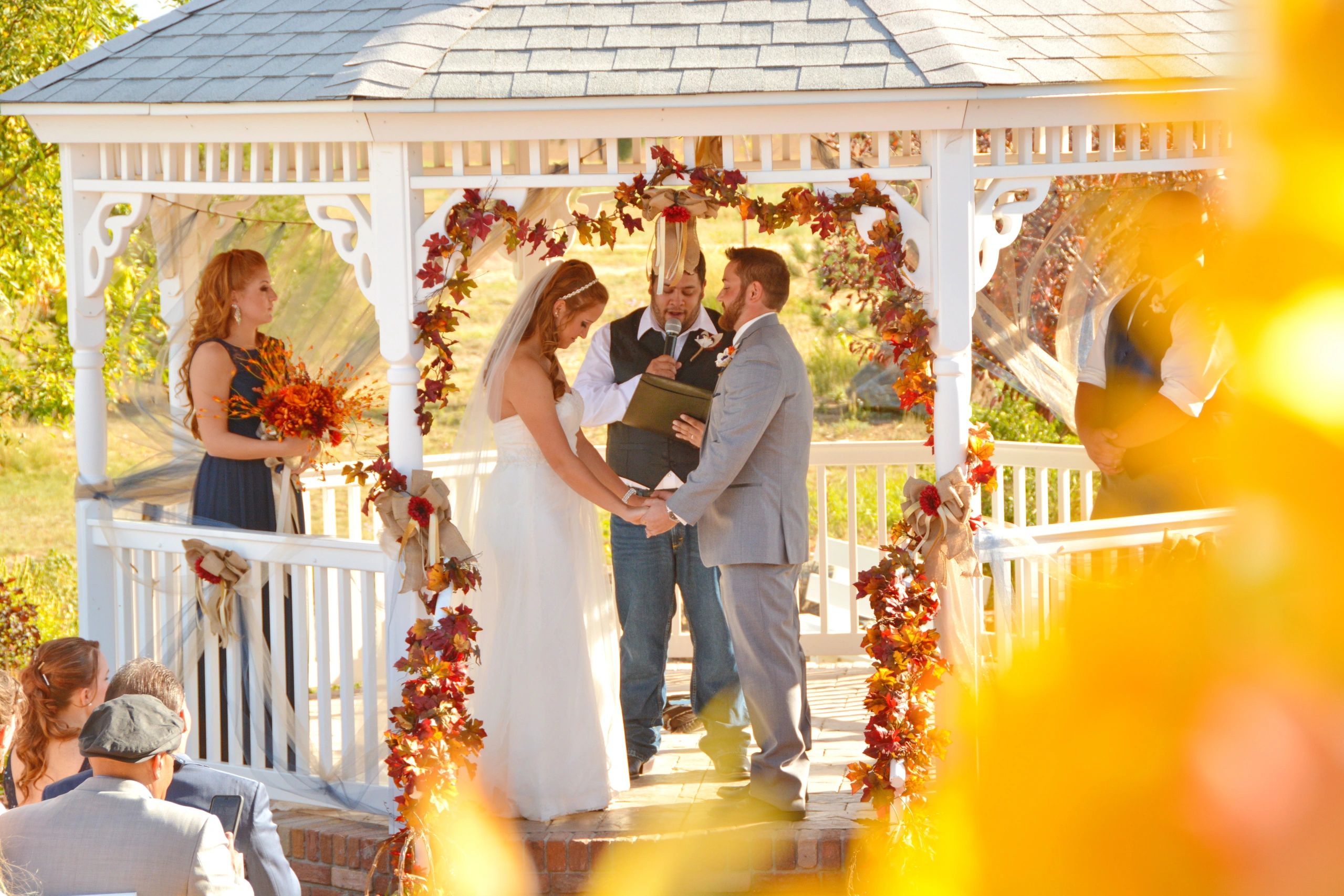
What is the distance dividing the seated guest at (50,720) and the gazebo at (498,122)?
101 cm

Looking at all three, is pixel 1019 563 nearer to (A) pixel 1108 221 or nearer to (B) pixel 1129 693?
(A) pixel 1108 221

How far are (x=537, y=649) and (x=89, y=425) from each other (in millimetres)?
2338

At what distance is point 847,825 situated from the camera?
497cm

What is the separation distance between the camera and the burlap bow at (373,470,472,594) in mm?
4930

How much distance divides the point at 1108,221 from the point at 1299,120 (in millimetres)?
5908

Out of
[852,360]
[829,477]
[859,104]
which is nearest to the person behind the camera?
[859,104]

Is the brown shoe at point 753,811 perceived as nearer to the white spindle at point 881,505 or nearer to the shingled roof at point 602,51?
the white spindle at point 881,505

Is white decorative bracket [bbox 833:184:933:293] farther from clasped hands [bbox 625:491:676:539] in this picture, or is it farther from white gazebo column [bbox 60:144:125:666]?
white gazebo column [bbox 60:144:125:666]

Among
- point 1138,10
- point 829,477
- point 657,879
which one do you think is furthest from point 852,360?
point 657,879

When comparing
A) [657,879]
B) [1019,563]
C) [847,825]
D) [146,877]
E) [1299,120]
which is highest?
[1299,120]

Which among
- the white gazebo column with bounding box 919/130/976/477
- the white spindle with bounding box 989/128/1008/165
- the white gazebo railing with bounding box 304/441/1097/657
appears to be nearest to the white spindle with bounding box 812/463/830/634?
the white gazebo railing with bounding box 304/441/1097/657

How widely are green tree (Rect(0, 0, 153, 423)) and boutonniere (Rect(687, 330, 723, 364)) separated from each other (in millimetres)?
4776

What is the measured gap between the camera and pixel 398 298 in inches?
195

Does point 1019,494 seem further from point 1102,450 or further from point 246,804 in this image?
point 246,804
